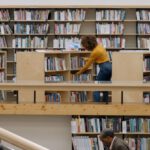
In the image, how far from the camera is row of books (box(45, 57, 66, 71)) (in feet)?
32.2

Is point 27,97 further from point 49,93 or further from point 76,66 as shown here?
point 76,66

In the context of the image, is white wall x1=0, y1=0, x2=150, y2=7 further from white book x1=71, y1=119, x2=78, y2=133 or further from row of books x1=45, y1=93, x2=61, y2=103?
white book x1=71, y1=119, x2=78, y2=133

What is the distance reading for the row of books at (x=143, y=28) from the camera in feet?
37.5

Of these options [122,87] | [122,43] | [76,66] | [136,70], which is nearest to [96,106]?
[122,87]

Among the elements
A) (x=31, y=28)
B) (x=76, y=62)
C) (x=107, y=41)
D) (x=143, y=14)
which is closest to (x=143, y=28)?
(x=143, y=14)

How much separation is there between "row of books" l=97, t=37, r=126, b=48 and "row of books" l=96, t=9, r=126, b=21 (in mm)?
486

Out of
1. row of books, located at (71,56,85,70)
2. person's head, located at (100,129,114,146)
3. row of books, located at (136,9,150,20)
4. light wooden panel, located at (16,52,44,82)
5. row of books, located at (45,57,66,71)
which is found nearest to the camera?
person's head, located at (100,129,114,146)

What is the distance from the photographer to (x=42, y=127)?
7.30 metres

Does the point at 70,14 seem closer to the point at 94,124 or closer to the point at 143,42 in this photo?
the point at 143,42

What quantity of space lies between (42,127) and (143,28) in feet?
16.7

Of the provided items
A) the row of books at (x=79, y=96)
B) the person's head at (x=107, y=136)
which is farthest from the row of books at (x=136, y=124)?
the row of books at (x=79, y=96)

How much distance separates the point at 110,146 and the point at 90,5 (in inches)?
249

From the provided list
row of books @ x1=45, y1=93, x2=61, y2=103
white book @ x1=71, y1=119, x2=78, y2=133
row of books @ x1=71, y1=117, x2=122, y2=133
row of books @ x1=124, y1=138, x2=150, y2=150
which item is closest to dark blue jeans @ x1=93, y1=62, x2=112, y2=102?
row of books @ x1=71, y1=117, x2=122, y2=133

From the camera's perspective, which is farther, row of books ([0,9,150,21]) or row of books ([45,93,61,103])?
row of books ([0,9,150,21])
